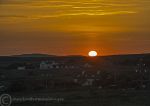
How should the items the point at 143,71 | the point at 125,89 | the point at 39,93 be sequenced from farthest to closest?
the point at 143,71
the point at 125,89
the point at 39,93

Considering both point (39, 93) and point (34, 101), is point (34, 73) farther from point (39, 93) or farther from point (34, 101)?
point (34, 101)

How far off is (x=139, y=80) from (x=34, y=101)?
1651cm

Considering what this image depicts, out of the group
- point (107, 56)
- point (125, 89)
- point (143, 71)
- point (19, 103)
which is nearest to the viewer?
point (19, 103)

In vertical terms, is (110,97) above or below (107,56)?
below

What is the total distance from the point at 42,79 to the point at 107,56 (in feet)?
164

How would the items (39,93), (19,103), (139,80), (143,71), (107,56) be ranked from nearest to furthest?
(19,103)
(39,93)
(139,80)
(143,71)
(107,56)

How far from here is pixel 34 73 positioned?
6675cm

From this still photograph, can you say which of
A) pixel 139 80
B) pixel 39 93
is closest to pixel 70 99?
pixel 39 93

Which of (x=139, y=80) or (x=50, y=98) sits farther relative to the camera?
(x=139, y=80)

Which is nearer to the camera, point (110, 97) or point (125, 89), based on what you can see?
point (110, 97)

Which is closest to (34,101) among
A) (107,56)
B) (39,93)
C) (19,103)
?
(19,103)

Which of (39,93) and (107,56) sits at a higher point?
(107,56)

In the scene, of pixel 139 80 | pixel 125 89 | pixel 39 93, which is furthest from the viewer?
pixel 139 80

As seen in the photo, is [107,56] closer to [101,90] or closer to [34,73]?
[34,73]
